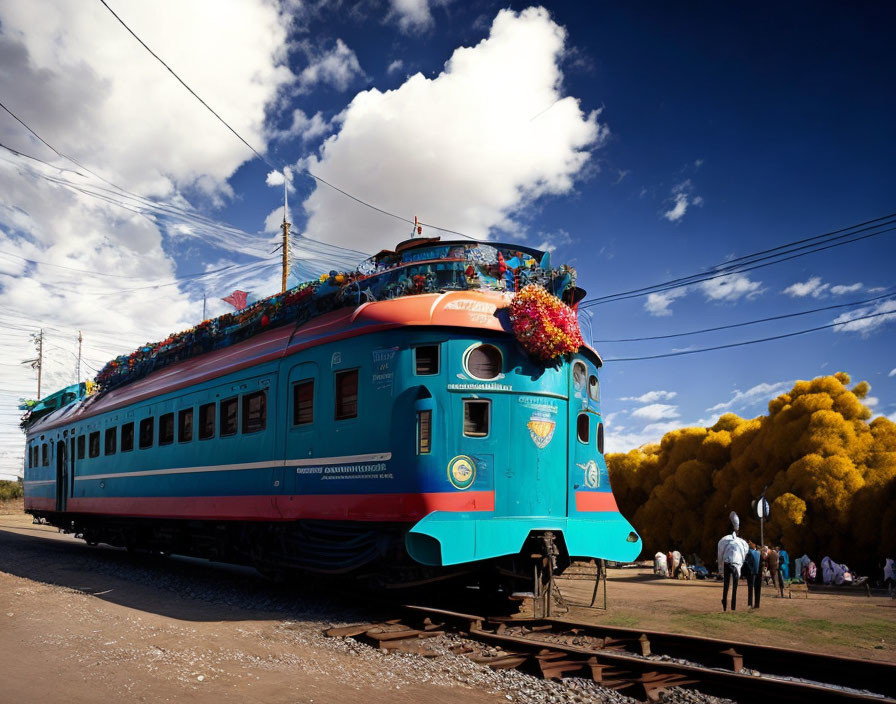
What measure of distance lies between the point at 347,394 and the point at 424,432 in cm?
138

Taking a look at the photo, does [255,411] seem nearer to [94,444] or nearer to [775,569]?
[94,444]

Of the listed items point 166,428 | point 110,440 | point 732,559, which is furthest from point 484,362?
point 110,440

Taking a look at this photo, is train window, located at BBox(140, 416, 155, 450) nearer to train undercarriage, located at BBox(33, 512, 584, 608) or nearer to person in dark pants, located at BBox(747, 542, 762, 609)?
train undercarriage, located at BBox(33, 512, 584, 608)

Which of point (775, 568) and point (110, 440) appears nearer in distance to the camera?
point (775, 568)

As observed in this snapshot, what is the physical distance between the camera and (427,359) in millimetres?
9445

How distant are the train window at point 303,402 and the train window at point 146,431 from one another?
5653 mm

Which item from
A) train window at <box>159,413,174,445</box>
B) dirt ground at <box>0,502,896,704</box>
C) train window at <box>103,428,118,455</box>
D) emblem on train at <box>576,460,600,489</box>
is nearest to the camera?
dirt ground at <box>0,502,896,704</box>

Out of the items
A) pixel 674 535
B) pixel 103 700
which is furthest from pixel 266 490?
pixel 674 535

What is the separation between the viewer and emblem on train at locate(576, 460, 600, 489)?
1041cm

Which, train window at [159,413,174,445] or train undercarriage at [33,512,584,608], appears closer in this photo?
train undercarriage at [33,512,584,608]

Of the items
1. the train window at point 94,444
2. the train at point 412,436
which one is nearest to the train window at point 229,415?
the train at point 412,436

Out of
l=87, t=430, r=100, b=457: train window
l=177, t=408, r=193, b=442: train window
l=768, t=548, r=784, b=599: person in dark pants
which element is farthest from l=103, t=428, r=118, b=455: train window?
l=768, t=548, r=784, b=599: person in dark pants

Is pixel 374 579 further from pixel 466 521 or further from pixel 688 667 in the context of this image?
pixel 688 667

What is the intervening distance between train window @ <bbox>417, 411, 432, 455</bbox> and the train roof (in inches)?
44.1
